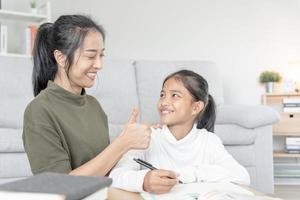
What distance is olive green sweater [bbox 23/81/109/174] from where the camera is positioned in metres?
0.91

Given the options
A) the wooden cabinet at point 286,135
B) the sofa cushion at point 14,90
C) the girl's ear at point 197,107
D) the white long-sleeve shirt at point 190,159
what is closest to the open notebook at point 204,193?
the white long-sleeve shirt at point 190,159

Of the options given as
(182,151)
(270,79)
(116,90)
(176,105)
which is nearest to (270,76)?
(270,79)

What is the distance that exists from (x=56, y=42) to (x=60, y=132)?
0.26 metres

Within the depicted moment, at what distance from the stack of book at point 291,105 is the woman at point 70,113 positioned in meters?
2.58

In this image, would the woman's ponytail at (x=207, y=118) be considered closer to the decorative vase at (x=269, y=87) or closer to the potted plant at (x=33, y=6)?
the decorative vase at (x=269, y=87)

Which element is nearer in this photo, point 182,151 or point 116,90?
point 182,151

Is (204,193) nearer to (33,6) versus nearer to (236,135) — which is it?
(236,135)

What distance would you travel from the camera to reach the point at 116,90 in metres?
2.84

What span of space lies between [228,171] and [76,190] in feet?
2.56

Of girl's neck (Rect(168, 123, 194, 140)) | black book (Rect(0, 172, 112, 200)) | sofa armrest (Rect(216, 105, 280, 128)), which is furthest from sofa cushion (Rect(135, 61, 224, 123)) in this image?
black book (Rect(0, 172, 112, 200))

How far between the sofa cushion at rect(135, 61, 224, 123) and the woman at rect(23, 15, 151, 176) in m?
1.73

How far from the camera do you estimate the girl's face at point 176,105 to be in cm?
135

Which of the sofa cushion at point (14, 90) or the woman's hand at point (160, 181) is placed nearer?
the woman's hand at point (160, 181)

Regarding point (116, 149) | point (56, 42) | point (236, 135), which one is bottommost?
point (236, 135)
